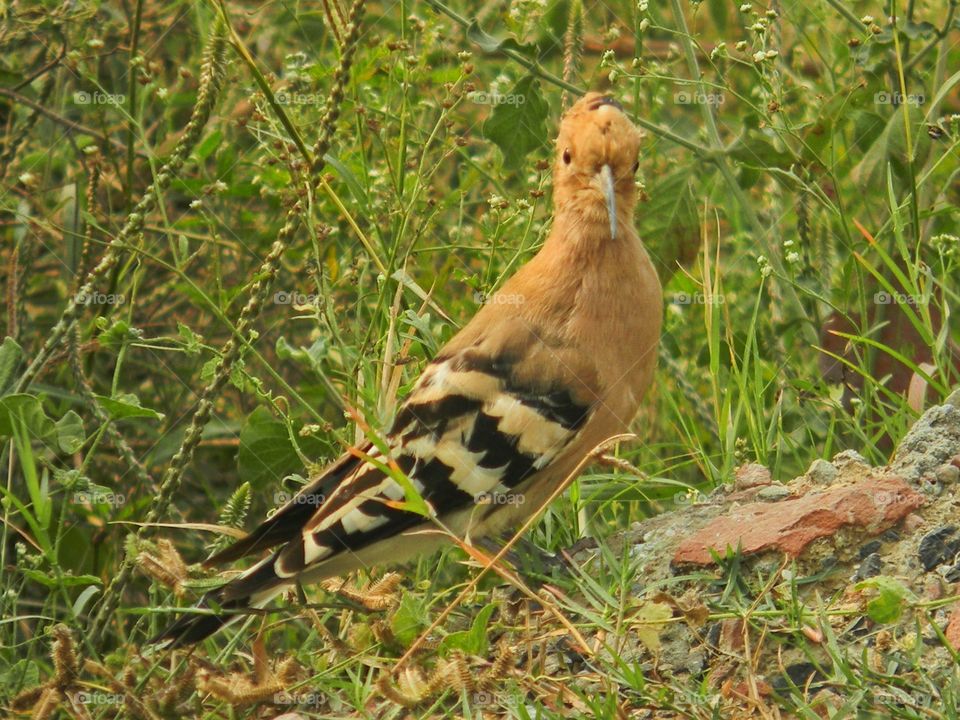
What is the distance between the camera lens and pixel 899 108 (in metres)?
3.89

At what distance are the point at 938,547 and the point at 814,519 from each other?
0.25 m

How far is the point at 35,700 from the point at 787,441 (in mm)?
1871

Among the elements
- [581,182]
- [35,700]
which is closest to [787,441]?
[581,182]

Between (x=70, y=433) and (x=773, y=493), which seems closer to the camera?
(x=773, y=493)

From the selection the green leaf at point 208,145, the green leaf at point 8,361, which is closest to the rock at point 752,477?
the green leaf at point 8,361

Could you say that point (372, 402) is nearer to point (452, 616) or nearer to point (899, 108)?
point (452, 616)

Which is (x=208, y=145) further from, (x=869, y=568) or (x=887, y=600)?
(x=887, y=600)

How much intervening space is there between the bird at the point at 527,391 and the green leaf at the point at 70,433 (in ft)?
1.58

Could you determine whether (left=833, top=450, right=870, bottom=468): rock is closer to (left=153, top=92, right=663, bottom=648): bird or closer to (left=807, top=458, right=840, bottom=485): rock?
(left=807, top=458, right=840, bottom=485): rock

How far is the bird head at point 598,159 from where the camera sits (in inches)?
139

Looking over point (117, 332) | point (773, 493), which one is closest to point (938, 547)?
point (773, 493)

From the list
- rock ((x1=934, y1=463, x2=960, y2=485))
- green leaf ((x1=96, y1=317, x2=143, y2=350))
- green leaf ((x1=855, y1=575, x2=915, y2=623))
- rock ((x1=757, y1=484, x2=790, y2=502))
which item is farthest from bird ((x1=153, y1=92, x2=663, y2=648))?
green leaf ((x1=855, y1=575, x2=915, y2=623))

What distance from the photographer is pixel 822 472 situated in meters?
3.23

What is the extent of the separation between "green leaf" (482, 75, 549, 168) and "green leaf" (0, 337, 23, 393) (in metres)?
1.32
